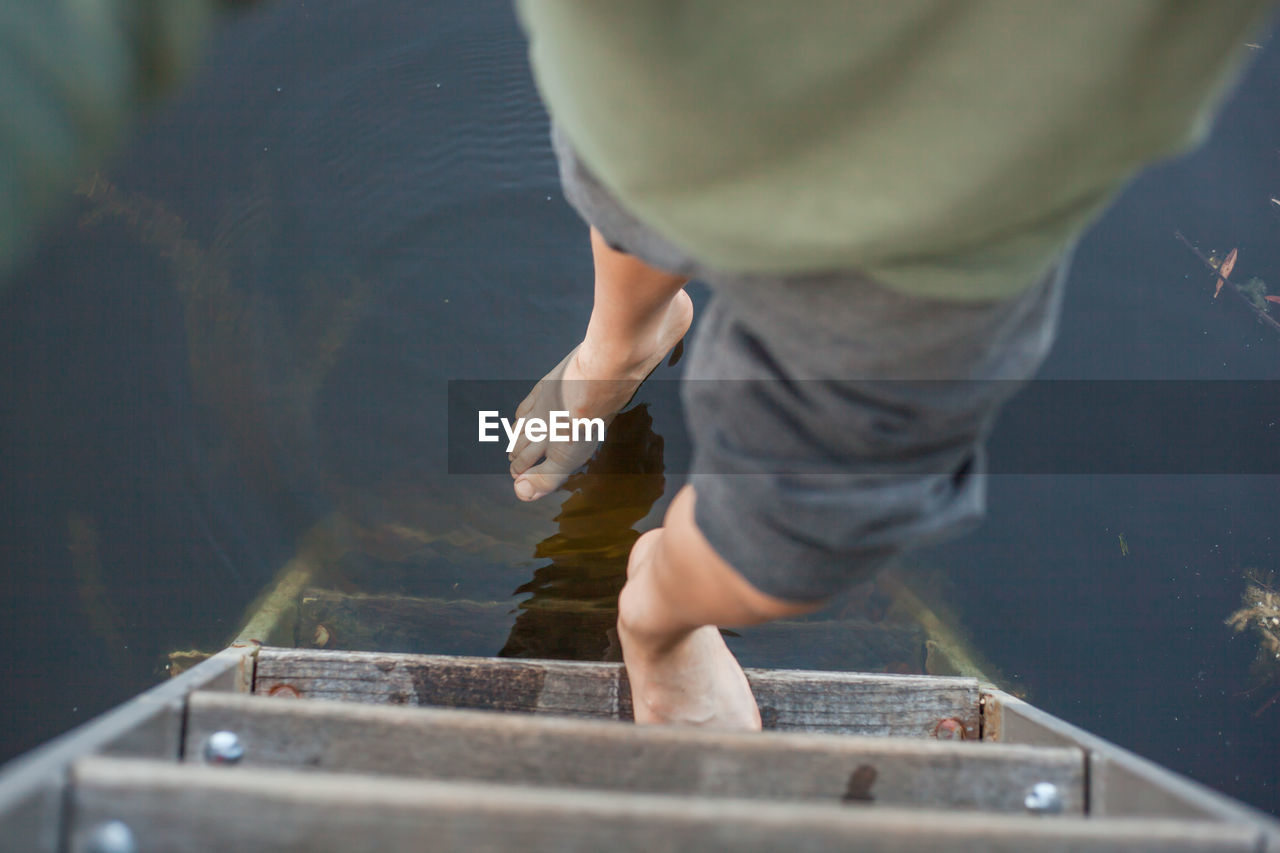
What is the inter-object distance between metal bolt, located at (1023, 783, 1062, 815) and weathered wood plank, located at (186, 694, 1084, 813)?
2cm

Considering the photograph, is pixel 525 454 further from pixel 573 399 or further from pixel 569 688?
pixel 569 688

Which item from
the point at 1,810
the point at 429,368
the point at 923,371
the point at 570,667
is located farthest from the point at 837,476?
the point at 429,368

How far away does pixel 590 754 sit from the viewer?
2.27 feet

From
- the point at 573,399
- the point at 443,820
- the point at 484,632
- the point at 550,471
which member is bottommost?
the point at 484,632

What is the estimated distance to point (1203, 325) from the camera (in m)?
1.75

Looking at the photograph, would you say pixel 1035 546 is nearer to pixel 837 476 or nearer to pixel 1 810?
pixel 837 476

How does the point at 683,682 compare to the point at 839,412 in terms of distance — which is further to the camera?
the point at 683,682

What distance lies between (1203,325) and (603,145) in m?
1.68

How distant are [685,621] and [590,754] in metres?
0.22

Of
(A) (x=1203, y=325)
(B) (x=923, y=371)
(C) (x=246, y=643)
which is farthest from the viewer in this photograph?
(A) (x=1203, y=325)

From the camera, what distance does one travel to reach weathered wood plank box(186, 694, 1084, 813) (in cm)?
69
